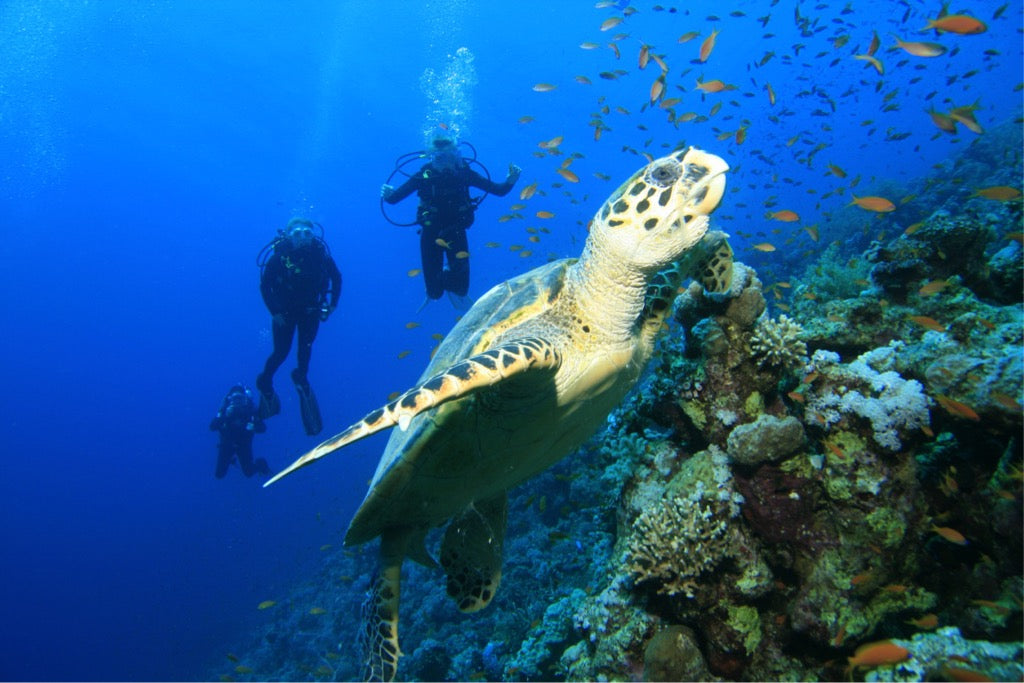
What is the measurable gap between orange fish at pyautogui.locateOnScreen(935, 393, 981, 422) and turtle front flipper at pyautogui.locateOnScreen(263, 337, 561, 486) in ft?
6.64

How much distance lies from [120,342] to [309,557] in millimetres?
98055

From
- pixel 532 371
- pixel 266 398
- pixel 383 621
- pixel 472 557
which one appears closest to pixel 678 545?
pixel 532 371

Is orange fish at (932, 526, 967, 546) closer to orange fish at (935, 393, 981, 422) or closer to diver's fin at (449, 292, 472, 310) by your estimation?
orange fish at (935, 393, 981, 422)

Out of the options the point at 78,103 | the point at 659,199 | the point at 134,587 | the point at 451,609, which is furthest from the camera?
the point at 78,103

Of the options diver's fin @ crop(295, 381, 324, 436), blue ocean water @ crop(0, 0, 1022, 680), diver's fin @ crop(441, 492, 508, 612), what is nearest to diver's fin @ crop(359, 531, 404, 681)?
diver's fin @ crop(441, 492, 508, 612)

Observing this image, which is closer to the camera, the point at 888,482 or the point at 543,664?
the point at 888,482

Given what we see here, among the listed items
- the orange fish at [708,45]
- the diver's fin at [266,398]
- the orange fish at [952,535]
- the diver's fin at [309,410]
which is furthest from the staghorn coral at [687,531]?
the diver's fin at [266,398]

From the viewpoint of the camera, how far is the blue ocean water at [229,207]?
31.1 m

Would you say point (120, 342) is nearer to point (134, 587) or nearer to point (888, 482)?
point (134, 587)

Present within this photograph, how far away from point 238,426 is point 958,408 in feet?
47.0

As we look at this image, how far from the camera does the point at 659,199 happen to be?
232cm

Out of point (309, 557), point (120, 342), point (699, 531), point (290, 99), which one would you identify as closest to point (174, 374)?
point (120, 342)

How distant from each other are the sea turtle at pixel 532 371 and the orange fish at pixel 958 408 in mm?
1321

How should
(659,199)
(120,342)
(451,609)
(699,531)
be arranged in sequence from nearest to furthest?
(659,199) → (699,531) → (451,609) → (120,342)
